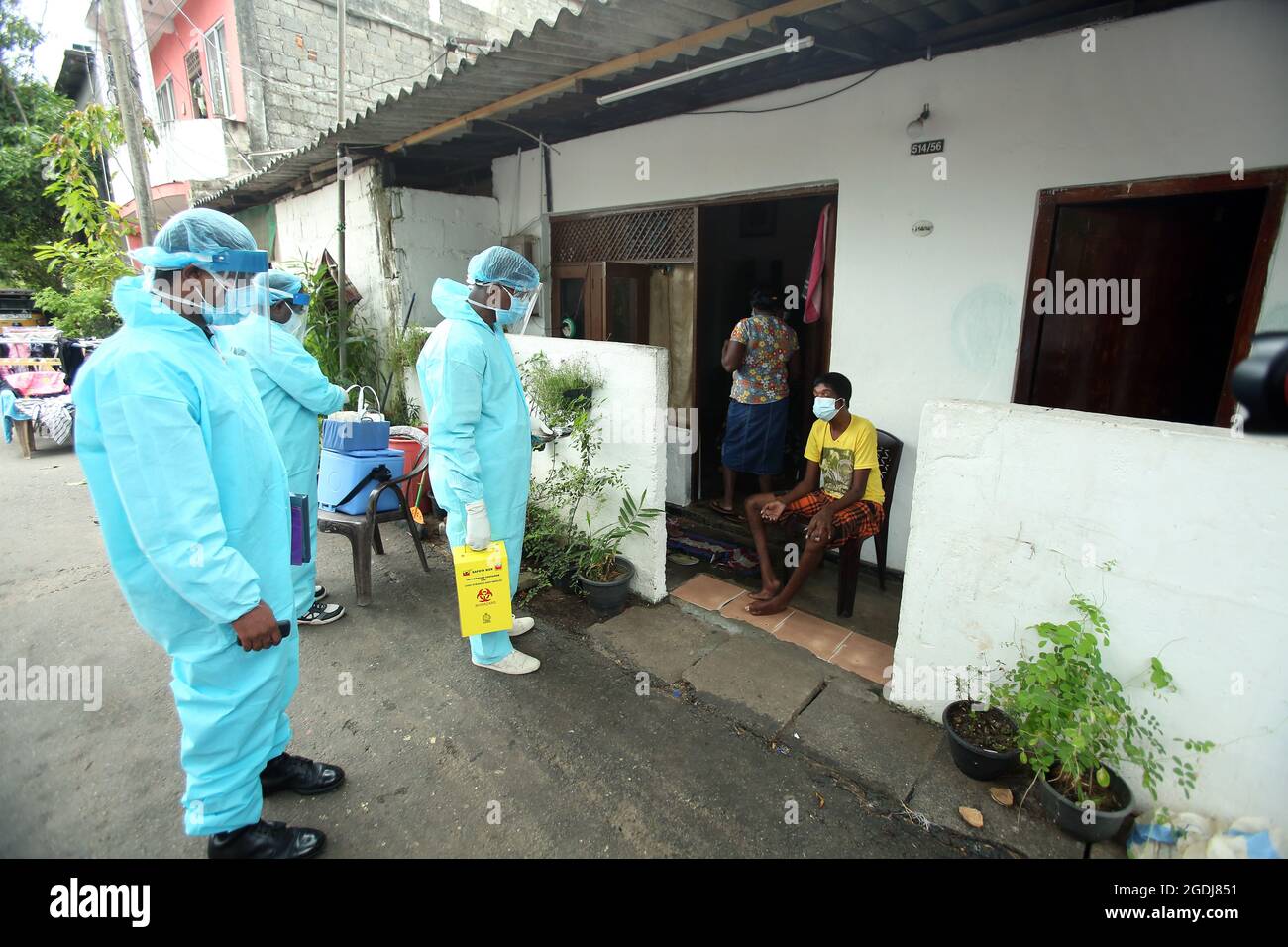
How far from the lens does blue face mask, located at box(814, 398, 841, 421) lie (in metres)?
3.67

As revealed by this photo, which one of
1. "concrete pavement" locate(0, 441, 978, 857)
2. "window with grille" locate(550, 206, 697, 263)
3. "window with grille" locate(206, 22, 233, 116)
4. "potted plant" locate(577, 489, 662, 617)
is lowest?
"concrete pavement" locate(0, 441, 978, 857)

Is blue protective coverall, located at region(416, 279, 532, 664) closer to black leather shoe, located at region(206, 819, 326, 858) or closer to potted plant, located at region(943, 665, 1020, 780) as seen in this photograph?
black leather shoe, located at region(206, 819, 326, 858)

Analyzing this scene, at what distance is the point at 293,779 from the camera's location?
2.42 metres

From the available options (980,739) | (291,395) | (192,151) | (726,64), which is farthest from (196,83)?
(980,739)

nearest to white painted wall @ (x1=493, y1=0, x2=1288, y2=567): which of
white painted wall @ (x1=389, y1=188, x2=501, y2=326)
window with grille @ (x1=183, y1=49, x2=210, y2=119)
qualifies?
white painted wall @ (x1=389, y1=188, x2=501, y2=326)

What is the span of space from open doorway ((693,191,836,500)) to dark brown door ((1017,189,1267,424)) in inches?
74.5

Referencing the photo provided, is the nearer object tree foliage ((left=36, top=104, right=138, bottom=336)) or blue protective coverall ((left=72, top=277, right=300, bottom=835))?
blue protective coverall ((left=72, top=277, right=300, bottom=835))

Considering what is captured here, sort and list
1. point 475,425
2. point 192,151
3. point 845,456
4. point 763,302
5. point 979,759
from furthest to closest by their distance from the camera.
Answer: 1. point 192,151
2. point 763,302
3. point 845,456
4. point 475,425
5. point 979,759

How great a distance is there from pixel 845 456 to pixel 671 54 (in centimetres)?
240

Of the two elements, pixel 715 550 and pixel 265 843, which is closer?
pixel 265 843

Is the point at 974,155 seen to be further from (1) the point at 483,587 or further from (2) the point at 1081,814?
(1) the point at 483,587

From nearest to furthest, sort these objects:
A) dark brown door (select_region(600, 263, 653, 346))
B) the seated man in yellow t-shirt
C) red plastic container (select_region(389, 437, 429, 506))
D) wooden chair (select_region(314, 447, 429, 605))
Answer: the seated man in yellow t-shirt
wooden chair (select_region(314, 447, 429, 605))
red plastic container (select_region(389, 437, 429, 506))
dark brown door (select_region(600, 263, 653, 346))

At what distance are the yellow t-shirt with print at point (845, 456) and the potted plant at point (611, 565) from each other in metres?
1.05
